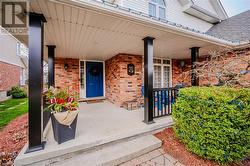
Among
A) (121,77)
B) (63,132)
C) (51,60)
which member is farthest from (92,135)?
(121,77)

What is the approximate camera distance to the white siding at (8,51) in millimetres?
9945

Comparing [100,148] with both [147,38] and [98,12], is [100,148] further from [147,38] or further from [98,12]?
[147,38]

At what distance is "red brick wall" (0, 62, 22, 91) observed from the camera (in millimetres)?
9523

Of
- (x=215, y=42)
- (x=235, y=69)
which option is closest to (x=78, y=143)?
(x=235, y=69)

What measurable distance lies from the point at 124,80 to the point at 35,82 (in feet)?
13.0

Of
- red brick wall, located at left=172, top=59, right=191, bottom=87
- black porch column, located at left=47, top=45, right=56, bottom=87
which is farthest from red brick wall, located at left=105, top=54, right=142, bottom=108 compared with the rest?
black porch column, located at left=47, top=45, right=56, bottom=87

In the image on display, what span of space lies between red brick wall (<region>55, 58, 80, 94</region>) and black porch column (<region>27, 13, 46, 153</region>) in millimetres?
4795

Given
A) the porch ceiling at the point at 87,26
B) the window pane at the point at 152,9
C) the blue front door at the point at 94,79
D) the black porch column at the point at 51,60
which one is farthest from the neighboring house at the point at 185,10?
the blue front door at the point at 94,79

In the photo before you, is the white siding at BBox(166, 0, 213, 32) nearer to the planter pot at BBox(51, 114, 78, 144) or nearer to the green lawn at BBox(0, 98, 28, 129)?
the planter pot at BBox(51, 114, 78, 144)

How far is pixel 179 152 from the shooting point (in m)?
2.78

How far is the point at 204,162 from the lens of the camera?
8.18 ft

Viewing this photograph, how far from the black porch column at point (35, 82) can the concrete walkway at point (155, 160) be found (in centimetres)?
169

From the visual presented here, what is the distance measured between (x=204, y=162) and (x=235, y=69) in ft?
7.88

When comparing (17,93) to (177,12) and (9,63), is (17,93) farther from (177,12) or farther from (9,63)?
(177,12)
